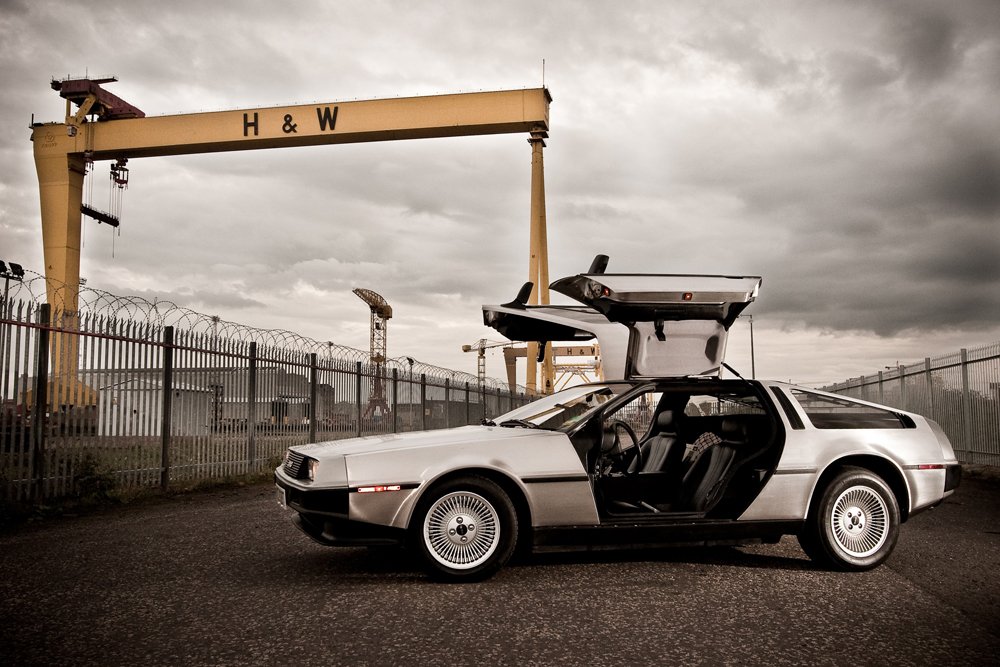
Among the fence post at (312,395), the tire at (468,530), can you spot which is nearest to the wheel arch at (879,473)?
the tire at (468,530)

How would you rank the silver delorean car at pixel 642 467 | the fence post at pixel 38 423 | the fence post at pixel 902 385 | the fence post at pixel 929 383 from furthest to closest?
the fence post at pixel 902 385
the fence post at pixel 929 383
the fence post at pixel 38 423
the silver delorean car at pixel 642 467

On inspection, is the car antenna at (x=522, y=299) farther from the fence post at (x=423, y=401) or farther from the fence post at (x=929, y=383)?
the fence post at (x=423, y=401)

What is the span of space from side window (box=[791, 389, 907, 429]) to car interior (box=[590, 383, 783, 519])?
313 millimetres

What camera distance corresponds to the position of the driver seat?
20.7ft

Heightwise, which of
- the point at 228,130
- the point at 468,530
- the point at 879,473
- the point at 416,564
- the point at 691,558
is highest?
the point at 228,130

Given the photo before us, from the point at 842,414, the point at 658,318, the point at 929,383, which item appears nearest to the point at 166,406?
the point at 658,318

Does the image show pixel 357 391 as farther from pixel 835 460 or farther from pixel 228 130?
pixel 228 130

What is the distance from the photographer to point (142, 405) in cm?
1020

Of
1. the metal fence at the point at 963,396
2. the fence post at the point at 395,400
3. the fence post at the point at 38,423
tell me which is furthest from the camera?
the fence post at the point at 395,400

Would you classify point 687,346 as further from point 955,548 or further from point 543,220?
point 543,220

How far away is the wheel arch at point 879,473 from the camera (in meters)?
5.83

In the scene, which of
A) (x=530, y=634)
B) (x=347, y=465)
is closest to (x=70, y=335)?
(x=347, y=465)

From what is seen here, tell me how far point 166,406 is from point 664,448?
6.92 meters

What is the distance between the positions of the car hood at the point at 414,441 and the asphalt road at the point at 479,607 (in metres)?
0.84
